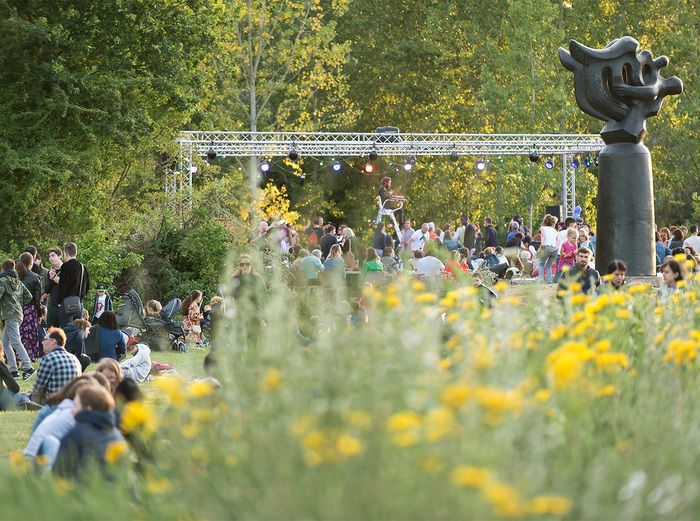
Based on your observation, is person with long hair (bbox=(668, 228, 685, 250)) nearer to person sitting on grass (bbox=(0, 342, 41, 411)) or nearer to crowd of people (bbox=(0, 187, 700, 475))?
crowd of people (bbox=(0, 187, 700, 475))

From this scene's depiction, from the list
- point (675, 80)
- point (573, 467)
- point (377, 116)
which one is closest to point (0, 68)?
point (675, 80)

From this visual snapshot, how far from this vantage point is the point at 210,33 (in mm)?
29969

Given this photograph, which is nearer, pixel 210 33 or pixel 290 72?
pixel 210 33

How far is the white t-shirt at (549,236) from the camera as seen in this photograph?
87.6ft

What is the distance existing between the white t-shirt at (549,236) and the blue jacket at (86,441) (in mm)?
19666

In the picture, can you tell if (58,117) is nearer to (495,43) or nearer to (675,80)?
(675,80)

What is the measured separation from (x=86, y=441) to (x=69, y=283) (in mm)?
11642

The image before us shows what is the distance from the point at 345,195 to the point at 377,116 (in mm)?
3558

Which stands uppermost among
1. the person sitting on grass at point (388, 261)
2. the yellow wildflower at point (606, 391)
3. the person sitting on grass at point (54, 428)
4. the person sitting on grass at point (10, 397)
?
the person sitting on grass at point (388, 261)

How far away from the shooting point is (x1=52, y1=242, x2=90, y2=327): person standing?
18.5m

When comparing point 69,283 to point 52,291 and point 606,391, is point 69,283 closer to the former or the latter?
point 52,291

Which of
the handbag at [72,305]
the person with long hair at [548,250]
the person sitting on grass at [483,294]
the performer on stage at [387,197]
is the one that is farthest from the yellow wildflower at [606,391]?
the performer on stage at [387,197]

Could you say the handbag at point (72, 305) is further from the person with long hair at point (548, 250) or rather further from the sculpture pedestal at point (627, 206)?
the person with long hair at point (548, 250)

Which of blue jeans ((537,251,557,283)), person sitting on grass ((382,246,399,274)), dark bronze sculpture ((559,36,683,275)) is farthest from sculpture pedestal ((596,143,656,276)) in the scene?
person sitting on grass ((382,246,399,274))
